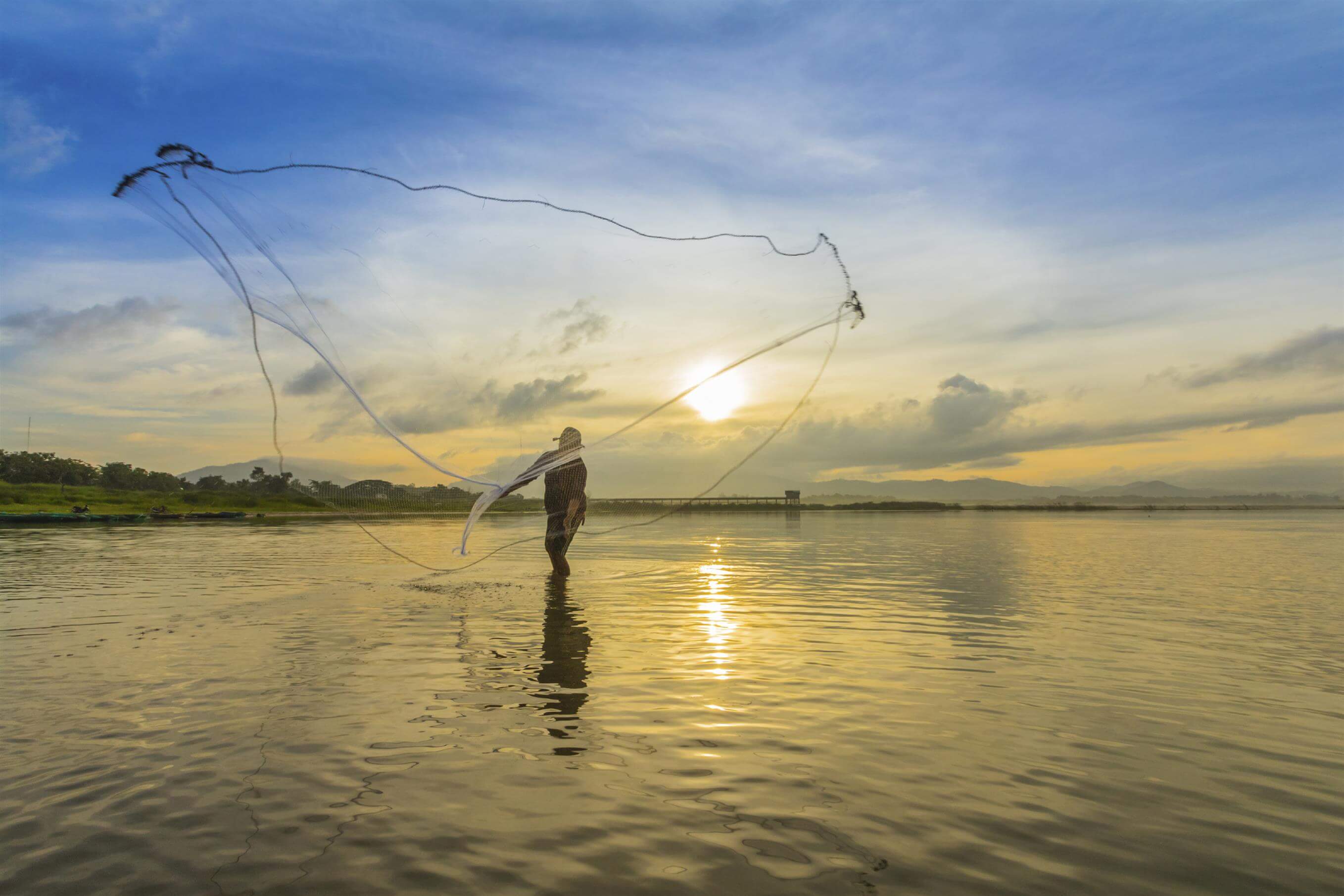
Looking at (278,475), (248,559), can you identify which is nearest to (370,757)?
(278,475)

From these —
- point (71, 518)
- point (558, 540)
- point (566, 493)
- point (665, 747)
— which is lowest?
point (665, 747)

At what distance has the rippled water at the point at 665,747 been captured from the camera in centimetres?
495

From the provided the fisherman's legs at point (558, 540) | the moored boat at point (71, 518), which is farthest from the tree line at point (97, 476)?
the fisherman's legs at point (558, 540)

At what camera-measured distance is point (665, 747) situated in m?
7.20

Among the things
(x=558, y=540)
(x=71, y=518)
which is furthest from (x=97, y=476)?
(x=558, y=540)

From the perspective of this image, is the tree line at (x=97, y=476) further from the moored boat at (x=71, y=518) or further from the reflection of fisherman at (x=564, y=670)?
the reflection of fisherman at (x=564, y=670)

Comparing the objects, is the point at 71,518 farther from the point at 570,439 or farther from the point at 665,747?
the point at 665,747

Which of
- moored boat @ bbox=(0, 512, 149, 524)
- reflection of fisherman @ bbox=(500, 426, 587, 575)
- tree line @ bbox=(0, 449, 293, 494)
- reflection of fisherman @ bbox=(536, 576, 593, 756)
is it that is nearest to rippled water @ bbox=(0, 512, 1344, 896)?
reflection of fisherman @ bbox=(536, 576, 593, 756)

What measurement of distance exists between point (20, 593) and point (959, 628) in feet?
67.6

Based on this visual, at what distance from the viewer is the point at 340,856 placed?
16.3 feet

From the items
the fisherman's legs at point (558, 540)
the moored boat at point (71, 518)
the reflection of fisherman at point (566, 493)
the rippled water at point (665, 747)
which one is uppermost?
the reflection of fisherman at point (566, 493)

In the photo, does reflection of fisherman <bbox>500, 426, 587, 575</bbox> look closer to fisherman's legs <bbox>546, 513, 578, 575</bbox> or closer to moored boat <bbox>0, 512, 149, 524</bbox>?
fisherman's legs <bbox>546, 513, 578, 575</bbox>

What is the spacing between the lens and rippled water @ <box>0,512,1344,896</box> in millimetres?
4953

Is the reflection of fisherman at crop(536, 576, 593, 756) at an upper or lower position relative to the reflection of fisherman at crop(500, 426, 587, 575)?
lower
